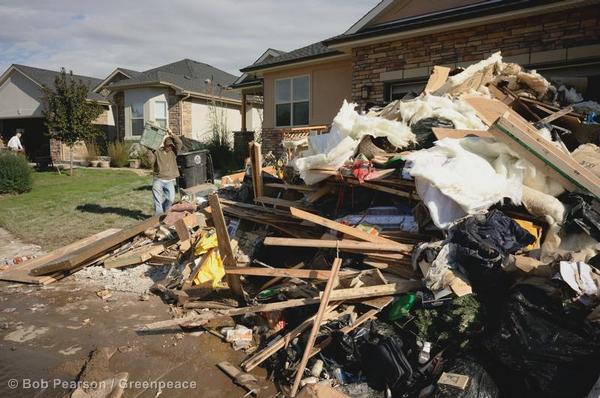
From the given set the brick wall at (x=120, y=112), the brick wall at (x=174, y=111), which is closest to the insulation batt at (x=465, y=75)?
the brick wall at (x=174, y=111)

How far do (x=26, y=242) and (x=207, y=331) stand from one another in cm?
544

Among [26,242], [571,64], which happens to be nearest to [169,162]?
[26,242]

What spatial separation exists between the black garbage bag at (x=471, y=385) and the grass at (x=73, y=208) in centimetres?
698

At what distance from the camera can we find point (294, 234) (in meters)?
5.24

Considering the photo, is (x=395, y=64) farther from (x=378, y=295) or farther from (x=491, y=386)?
(x=491, y=386)

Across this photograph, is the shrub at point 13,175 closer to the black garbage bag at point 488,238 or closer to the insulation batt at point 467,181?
the insulation batt at point 467,181

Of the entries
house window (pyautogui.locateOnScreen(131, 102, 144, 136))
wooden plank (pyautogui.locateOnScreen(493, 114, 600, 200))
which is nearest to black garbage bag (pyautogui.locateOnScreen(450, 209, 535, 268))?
wooden plank (pyautogui.locateOnScreen(493, 114, 600, 200))

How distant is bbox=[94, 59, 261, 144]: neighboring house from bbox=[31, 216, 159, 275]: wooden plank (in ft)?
44.6

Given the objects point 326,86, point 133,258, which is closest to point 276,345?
point 133,258

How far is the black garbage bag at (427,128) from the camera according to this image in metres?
5.31

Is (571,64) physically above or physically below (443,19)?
below

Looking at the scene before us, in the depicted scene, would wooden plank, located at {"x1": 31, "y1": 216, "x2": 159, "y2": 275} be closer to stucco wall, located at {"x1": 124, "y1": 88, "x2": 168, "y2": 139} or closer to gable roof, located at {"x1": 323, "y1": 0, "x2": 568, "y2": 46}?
gable roof, located at {"x1": 323, "y1": 0, "x2": 568, "y2": 46}

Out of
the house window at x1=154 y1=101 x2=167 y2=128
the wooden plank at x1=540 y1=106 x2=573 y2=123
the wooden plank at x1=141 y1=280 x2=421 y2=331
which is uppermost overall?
the house window at x1=154 y1=101 x2=167 y2=128

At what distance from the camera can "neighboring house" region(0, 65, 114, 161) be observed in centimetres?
2434
